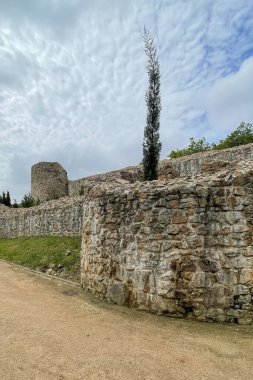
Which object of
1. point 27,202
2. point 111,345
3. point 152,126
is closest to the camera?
point 111,345

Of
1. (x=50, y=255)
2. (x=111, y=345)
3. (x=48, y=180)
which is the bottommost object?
(x=111, y=345)

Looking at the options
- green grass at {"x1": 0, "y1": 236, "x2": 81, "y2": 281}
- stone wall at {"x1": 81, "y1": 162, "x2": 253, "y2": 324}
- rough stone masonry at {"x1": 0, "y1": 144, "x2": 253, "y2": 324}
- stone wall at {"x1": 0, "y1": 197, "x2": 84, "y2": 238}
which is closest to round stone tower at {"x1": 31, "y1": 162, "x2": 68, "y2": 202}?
stone wall at {"x1": 0, "y1": 197, "x2": 84, "y2": 238}

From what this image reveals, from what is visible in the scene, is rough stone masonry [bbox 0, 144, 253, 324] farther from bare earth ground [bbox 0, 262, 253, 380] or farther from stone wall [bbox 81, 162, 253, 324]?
bare earth ground [bbox 0, 262, 253, 380]

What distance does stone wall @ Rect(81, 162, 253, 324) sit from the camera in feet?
20.4

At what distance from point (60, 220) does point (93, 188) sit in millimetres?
7652

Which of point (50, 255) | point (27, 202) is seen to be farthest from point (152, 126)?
point (27, 202)

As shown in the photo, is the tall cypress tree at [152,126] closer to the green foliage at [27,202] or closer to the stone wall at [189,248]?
the stone wall at [189,248]

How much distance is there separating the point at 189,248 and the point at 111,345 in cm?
222

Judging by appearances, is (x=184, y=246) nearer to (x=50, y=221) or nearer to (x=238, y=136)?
(x=50, y=221)

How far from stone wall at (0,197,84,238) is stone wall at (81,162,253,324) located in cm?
748

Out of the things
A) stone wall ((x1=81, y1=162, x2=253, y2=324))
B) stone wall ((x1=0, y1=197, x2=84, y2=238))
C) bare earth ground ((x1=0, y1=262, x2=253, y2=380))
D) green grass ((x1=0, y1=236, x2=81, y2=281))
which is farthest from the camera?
stone wall ((x1=0, y1=197, x2=84, y2=238))

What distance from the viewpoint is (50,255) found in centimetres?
1313

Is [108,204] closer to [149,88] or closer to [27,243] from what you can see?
[149,88]

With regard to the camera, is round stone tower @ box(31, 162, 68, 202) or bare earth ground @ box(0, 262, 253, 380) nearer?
bare earth ground @ box(0, 262, 253, 380)
